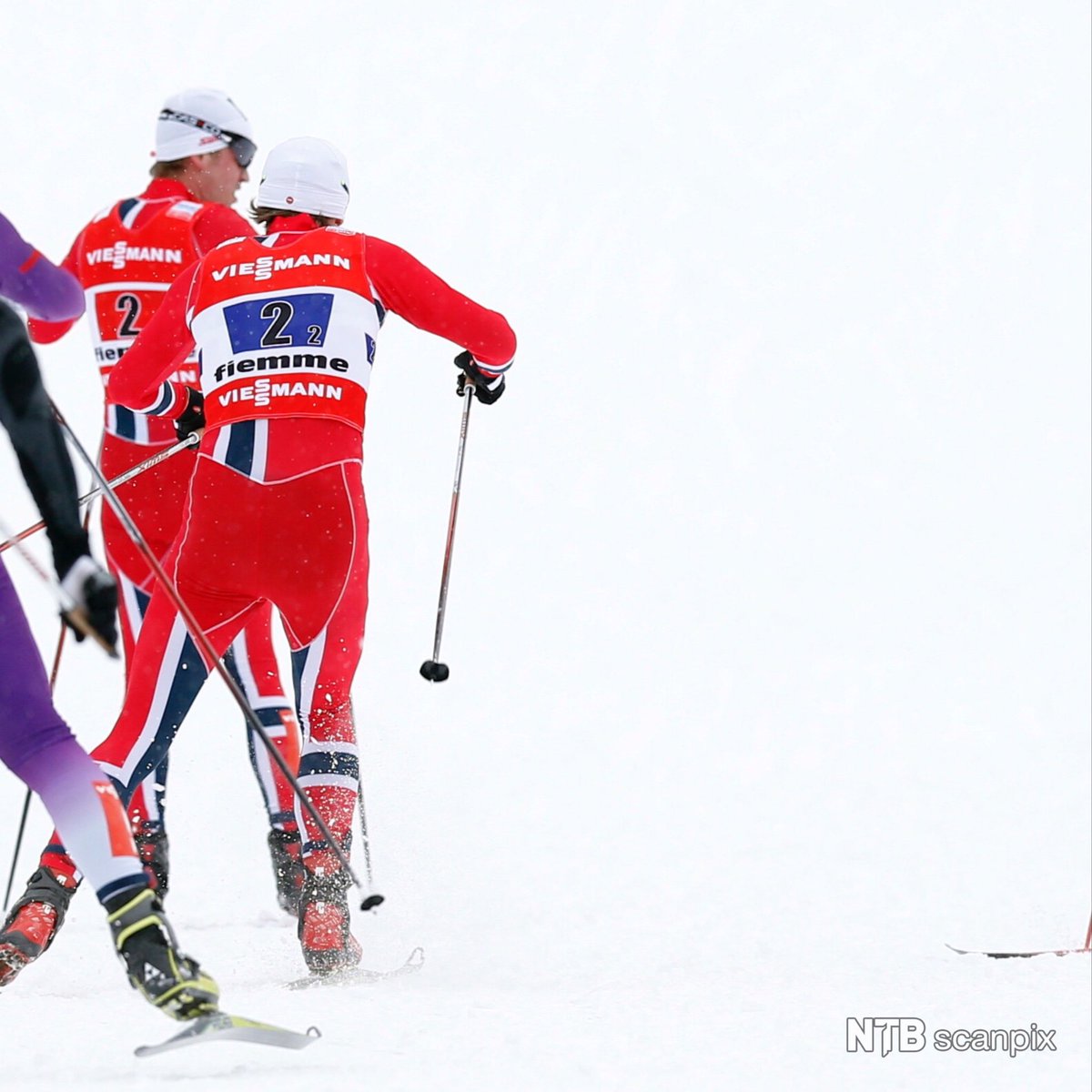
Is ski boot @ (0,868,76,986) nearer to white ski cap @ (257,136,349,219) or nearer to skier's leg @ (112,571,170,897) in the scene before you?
skier's leg @ (112,571,170,897)

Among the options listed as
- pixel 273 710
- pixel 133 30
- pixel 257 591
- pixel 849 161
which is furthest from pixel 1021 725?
pixel 133 30

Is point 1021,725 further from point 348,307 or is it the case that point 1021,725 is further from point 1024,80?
point 1024,80

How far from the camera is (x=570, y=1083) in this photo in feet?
10.4

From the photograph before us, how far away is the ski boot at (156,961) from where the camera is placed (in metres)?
3.09

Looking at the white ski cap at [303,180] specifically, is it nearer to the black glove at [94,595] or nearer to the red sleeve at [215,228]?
the red sleeve at [215,228]

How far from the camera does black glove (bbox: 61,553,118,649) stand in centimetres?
296

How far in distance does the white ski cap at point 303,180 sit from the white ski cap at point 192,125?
42.3 inches

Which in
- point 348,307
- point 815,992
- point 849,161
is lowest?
point 815,992

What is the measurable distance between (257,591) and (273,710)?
1.03 metres

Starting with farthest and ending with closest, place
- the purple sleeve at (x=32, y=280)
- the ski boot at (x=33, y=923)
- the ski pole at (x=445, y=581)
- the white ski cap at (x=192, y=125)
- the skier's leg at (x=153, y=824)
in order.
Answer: the white ski cap at (x=192, y=125) → the skier's leg at (x=153, y=824) → the ski pole at (x=445, y=581) → the ski boot at (x=33, y=923) → the purple sleeve at (x=32, y=280)

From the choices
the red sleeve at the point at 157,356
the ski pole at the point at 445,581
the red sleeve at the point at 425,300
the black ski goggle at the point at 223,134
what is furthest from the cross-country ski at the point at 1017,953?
the black ski goggle at the point at 223,134

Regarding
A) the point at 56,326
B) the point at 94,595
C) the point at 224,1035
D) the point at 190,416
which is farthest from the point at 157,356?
the point at 224,1035

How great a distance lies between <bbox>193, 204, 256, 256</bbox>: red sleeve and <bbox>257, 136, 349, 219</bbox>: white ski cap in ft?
2.59

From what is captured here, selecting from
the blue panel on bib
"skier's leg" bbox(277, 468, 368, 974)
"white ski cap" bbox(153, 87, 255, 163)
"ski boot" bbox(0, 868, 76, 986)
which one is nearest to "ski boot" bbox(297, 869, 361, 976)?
"skier's leg" bbox(277, 468, 368, 974)
